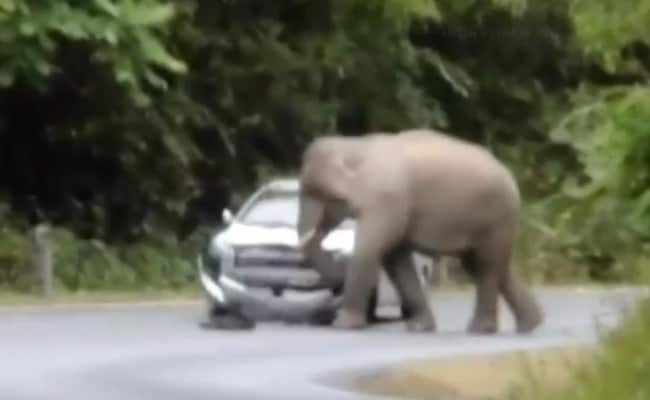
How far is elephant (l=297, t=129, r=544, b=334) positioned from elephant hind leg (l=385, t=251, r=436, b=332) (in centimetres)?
1

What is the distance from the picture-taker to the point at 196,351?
26.1 m

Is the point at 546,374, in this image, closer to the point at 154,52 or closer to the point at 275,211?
the point at 275,211

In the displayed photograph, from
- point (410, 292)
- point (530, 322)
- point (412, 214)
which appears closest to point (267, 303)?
point (410, 292)

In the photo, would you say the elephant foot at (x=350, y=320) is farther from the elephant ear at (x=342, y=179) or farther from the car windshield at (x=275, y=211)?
the car windshield at (x=275, y=211)

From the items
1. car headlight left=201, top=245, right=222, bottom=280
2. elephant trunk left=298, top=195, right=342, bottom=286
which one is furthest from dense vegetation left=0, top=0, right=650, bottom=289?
elephant trunk left=298, top=195, right=342, bottom=286

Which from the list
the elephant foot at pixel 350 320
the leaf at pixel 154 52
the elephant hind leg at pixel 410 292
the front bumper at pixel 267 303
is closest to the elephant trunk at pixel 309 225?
the front bumper at pixel 267 303

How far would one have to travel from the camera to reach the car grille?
30125mm

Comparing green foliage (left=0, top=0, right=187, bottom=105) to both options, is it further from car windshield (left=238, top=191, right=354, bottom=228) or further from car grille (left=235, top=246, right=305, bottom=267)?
car grille (left=235, top=246, right=305, bottom=267)

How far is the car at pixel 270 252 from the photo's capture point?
30.1 meters

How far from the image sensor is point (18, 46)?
3562cm

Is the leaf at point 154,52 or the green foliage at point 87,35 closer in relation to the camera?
the green foliage at point 87,35

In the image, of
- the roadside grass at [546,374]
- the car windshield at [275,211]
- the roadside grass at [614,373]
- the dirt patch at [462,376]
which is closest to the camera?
the roadside grass at [614,373]

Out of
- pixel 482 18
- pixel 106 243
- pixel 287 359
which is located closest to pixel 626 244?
pixel 287 359

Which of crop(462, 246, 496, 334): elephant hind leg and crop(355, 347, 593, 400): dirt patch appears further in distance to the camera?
crop(462, 246, 496, 334): elephant hind leg
